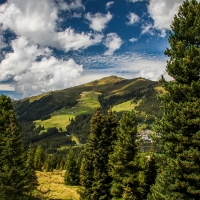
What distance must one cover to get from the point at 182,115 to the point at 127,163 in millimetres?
15425

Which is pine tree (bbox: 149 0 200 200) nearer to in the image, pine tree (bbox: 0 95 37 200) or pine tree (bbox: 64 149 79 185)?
pine tree (bbox: 0 95 37 200)

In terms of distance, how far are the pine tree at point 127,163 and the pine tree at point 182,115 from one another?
10.6 metres

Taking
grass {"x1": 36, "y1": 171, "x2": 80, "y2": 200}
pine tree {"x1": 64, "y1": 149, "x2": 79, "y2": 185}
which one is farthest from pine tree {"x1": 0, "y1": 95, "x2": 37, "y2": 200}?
pine tree {"x1": 64, "y1": 149, "x2": 79, "y2": 185}

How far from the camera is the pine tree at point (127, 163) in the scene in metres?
29.5

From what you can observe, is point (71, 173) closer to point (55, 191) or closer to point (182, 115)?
point (55, 191)

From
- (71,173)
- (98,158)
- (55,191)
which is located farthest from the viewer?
(71,173)

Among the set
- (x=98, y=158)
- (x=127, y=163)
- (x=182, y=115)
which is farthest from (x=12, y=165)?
(x=182, y=115)

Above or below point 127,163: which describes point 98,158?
above

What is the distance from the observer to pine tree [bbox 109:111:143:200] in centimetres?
2945

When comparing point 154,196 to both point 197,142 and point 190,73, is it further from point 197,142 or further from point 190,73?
point 190,73

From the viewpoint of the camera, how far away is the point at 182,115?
16.6m

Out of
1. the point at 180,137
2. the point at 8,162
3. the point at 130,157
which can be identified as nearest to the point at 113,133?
the point at 130,157

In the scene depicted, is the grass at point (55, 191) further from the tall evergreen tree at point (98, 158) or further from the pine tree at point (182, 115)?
the pine tree at point (182, 115)

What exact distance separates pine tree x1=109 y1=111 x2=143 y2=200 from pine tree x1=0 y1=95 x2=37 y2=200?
14.2 metres
